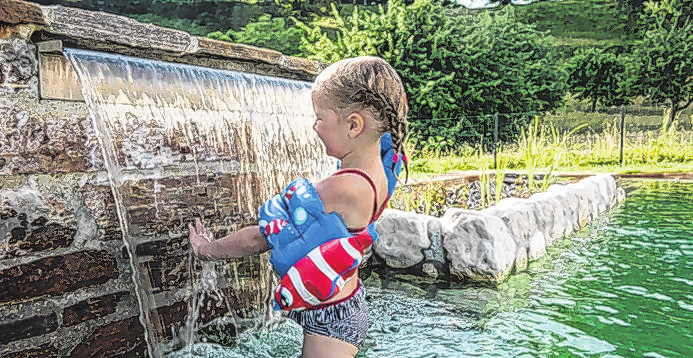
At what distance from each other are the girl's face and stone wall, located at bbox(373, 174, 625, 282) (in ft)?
7.27

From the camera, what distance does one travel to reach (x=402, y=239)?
13.1ft

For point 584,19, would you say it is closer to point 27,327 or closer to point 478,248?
point 478,248

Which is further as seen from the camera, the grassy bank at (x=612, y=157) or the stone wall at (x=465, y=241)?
the grassy bank at (x=612, y=157)

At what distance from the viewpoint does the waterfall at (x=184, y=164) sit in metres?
1.99

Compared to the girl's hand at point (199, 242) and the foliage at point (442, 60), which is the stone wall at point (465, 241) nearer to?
the girl's hand at point (199, 242)

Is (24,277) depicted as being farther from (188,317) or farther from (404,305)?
(404,305)

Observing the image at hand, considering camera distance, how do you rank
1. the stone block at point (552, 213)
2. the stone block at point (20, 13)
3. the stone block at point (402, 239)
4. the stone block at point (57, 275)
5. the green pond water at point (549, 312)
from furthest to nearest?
the stone block at point (552, 213)
the stone block at point (402, 239)
the green pond water at point (549, 312)
the stone block at point (57, 275)
the stone block at point (20, 13)

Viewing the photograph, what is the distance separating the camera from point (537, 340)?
2615 millimetres

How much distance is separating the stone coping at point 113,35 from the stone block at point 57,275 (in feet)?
2.48

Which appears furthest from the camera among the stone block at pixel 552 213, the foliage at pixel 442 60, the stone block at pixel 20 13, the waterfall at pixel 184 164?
the foliage at pixel 442 60

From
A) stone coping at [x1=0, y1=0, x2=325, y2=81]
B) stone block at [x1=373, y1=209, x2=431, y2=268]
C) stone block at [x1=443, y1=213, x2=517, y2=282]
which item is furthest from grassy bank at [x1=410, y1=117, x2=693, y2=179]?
stone coping at [x1=0, y1=0, x2=325, y2=81]

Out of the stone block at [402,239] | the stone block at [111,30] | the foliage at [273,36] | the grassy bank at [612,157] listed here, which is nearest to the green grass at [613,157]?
the grassy bank at [612,157]

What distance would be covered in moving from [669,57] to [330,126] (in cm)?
2248

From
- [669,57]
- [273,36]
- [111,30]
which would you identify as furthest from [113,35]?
[273,36]
